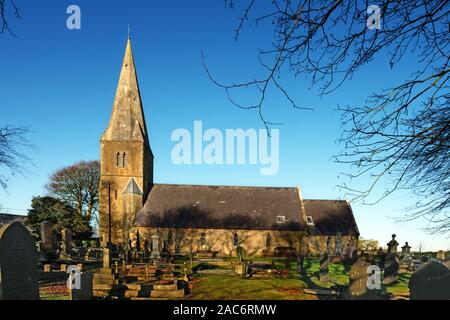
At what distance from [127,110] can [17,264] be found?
1205 inches

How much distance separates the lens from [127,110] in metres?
37.2

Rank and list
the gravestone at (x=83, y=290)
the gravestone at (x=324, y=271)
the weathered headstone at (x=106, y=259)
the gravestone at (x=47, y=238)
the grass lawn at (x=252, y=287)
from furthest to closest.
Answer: the gravestone at (x=47, y=238), the gravestone at (x=324, y=271), the weathered headstone at (x=106, y=259), the grass lawn at (x=252, y=287), the gravestone at (x=83, y=290)

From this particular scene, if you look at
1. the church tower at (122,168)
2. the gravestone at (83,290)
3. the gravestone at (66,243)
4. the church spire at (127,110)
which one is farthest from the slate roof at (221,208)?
the gravestone at (83,290)

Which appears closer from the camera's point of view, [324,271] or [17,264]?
[17,264]

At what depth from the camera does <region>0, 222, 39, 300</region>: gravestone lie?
7.92 metres

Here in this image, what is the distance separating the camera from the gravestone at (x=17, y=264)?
7.92 m

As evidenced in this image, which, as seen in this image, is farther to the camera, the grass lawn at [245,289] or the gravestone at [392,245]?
the gravestone at [392,245]

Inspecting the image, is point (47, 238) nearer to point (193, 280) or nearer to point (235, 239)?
point (193, 280)

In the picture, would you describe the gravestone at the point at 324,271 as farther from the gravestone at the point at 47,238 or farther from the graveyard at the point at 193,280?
the gravestone at the point at 47,238

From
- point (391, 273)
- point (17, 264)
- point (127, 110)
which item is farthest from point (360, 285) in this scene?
point (127, 110)

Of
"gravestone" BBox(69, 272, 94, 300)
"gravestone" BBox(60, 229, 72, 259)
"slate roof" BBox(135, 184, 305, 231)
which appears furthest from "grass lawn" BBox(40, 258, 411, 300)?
"slate roof" BBox(135, 184, 305, 231)

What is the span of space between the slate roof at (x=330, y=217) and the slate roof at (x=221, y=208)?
94.3 inches

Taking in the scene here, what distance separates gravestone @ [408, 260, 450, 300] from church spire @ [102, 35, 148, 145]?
32506mm
